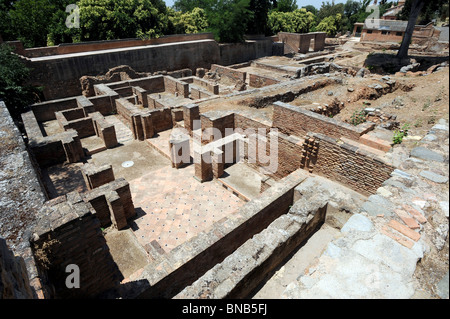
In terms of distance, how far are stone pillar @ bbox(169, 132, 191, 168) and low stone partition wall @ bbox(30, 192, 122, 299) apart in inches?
201

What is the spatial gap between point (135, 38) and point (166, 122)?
11.5 meters

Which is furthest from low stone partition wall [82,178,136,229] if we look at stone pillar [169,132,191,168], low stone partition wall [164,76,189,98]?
low stone partition wall [164,76,189,98]

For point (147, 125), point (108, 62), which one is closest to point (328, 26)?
point (108, 62)

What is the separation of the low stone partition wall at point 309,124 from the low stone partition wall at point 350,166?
90cm

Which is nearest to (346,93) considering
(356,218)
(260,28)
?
(356,218)

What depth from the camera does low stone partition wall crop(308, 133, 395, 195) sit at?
570 cm

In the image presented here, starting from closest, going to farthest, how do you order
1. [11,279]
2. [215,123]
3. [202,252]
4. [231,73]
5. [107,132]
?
[11,279]
[202,252]
[215,123]
[107,132]
[231,73]

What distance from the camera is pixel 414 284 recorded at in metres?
2.50

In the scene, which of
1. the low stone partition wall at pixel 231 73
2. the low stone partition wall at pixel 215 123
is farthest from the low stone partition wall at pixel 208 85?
the low stone partition wall at pixel 215 123

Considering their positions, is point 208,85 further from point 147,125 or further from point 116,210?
point 116,210

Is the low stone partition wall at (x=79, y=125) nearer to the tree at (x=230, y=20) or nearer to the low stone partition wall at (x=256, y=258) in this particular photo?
the low stone partition wall at (x=256, y=258)

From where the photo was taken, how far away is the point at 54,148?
8875 mm

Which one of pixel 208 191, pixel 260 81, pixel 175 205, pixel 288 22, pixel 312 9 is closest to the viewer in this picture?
pixel 175 205

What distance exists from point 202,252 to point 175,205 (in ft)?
10.3
